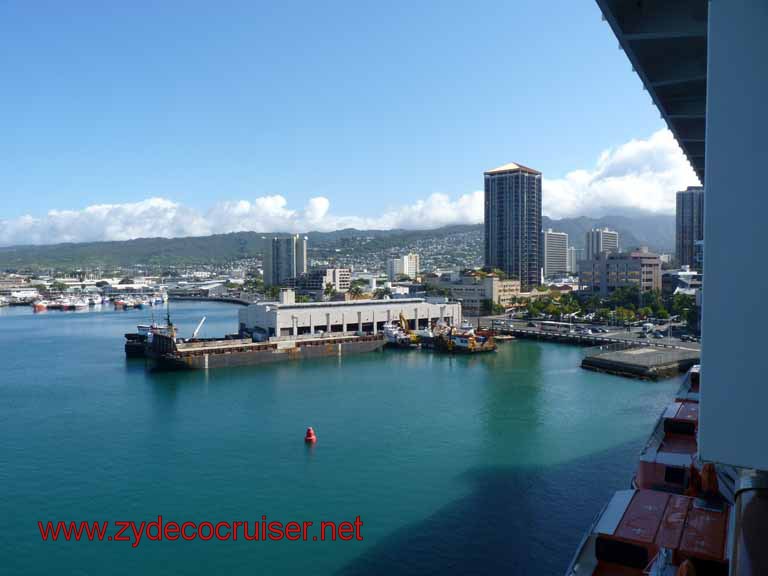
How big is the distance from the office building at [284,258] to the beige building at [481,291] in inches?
1163

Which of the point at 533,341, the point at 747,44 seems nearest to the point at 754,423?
the point at 747,44

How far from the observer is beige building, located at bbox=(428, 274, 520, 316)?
28172mm

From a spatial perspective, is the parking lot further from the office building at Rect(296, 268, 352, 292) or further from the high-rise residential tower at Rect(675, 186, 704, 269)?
the high-rise residential tower at Rect(675, 186, 704, 269)

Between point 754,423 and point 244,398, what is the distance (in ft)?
31.7

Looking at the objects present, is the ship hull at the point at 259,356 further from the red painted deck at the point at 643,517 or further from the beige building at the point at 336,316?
the red painted deck at the point at 643,517

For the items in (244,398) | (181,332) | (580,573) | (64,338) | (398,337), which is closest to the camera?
(580,573)

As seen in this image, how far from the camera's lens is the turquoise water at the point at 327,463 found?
14.9 ft

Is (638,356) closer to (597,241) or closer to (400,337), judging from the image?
(400,337)

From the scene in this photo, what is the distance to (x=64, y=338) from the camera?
20547 millimetres

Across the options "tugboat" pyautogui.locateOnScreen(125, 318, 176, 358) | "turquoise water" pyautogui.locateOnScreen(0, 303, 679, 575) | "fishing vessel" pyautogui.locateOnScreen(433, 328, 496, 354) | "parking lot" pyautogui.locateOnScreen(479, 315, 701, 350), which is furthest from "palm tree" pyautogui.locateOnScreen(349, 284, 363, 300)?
"turquoise water" pyautogui.locateOnScreen(0, 303, 679, 575)

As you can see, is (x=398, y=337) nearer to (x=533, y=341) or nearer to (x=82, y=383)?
(x=533, y=341)

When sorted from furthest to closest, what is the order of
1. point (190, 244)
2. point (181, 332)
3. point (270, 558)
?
point (190, 244), point (181, 332), point (270, 558)

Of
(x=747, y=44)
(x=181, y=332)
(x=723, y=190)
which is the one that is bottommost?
(x=181, y=332)

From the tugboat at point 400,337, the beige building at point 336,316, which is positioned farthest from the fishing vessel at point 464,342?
the beige building at point 336,316
